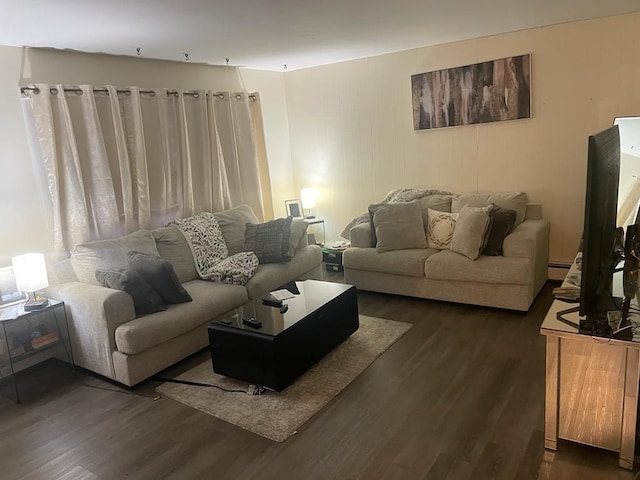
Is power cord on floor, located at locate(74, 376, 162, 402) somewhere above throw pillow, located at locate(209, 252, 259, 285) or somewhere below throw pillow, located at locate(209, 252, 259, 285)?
below

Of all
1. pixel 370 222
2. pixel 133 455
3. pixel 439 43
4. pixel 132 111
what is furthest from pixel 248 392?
pixel 439 43

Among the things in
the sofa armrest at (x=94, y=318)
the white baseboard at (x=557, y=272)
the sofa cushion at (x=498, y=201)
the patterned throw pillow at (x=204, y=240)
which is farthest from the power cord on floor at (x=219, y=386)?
the white baseboard at (x=557, y=272)

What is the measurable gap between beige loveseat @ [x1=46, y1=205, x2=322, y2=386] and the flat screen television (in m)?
2.43

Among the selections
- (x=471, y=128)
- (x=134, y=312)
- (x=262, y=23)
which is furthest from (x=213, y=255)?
(x=471, y=128)

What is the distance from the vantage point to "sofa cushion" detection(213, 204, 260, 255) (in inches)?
174

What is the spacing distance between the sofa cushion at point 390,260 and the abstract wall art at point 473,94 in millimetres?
1408

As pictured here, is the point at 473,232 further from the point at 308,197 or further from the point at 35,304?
the point at 35,304

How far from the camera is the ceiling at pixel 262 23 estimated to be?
267 centimetres

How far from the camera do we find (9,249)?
3.33 metres

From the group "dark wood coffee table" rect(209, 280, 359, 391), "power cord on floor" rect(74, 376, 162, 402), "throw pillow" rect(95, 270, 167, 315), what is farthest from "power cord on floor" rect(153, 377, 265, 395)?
"throw pillow" rect(95, 270, 167, 315)

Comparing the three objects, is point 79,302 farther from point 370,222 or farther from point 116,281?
point 370,222

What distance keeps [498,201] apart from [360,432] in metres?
2.65

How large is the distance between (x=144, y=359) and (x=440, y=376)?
6.19 feet

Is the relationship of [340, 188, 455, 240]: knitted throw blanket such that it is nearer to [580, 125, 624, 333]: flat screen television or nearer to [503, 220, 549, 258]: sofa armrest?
[503, 220, 549, 258]: sofa armrest
